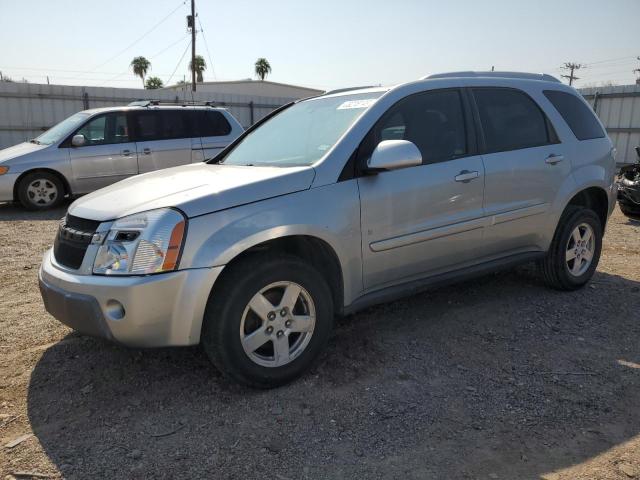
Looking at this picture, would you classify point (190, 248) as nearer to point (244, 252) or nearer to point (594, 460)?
point (244, 252)

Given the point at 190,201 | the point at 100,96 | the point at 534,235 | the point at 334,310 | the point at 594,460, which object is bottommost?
the point at 594,460

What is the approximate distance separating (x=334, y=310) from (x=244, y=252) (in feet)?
2.44

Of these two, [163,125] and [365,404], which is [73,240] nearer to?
[365,404]

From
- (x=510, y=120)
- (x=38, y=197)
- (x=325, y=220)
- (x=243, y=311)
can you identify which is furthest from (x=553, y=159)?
(x=38, y=197)

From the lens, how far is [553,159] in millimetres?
4363

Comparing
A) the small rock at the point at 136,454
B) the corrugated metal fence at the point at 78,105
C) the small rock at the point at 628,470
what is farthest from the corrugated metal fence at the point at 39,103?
the small rock at the point at 628,470

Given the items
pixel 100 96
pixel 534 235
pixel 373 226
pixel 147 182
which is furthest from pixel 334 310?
pixel 100 96

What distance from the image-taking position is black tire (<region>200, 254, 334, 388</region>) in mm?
2850

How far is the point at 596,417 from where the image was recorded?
9.39 feet

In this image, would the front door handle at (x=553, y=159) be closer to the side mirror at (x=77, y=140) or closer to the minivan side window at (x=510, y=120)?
the minivan side window at (x=510, y=120)

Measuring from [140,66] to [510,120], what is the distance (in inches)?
2984

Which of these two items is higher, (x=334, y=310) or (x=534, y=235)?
(x=534, y=235)

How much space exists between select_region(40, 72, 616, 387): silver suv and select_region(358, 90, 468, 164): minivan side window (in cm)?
1

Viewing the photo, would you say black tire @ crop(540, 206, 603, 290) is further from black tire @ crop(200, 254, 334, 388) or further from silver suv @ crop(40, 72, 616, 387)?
black tire @ crop(200, 254, 334, 388)
